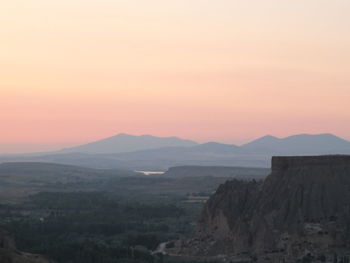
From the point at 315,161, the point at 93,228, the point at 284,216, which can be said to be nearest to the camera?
the point at 284,216

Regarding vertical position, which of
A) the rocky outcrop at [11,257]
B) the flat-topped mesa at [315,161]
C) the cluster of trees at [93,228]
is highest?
the flat-topped mesa at [315,161]

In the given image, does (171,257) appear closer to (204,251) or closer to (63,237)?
(204,251)

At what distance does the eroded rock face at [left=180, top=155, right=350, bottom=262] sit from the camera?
6200 centimetres

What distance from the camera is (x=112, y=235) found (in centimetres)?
8419

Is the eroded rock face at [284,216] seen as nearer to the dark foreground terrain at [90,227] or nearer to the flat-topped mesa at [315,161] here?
the flat-topped mesa at [315,161]

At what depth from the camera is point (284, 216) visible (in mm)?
65312

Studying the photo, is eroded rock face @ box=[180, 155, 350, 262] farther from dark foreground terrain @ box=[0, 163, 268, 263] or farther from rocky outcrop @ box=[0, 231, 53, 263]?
rocky outcrop @ box=[0, 231, 53, 263]

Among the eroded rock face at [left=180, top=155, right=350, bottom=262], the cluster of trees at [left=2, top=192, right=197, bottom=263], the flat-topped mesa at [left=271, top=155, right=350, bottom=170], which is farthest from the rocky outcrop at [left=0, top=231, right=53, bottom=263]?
the flat-topped mesa at [left=271, top=155, right=350, bottom=170]

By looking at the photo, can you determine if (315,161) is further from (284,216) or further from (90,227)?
(90,227)

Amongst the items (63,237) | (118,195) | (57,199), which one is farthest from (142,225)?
(118,195)

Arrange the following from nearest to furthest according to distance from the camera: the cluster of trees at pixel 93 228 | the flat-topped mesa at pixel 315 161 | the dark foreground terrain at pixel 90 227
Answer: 1. the dark foreground terrain at pixel 90 227
2. the cluster of trees at pixel 93 228
3. the flat-topped mesa at pixel 315 161

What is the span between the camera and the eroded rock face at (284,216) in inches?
2441

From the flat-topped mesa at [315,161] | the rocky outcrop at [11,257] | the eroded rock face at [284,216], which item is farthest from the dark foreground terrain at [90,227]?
the flat-topped mesa at [315,161]

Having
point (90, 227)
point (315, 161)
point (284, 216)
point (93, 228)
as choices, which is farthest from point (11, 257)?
point (90, 227)
